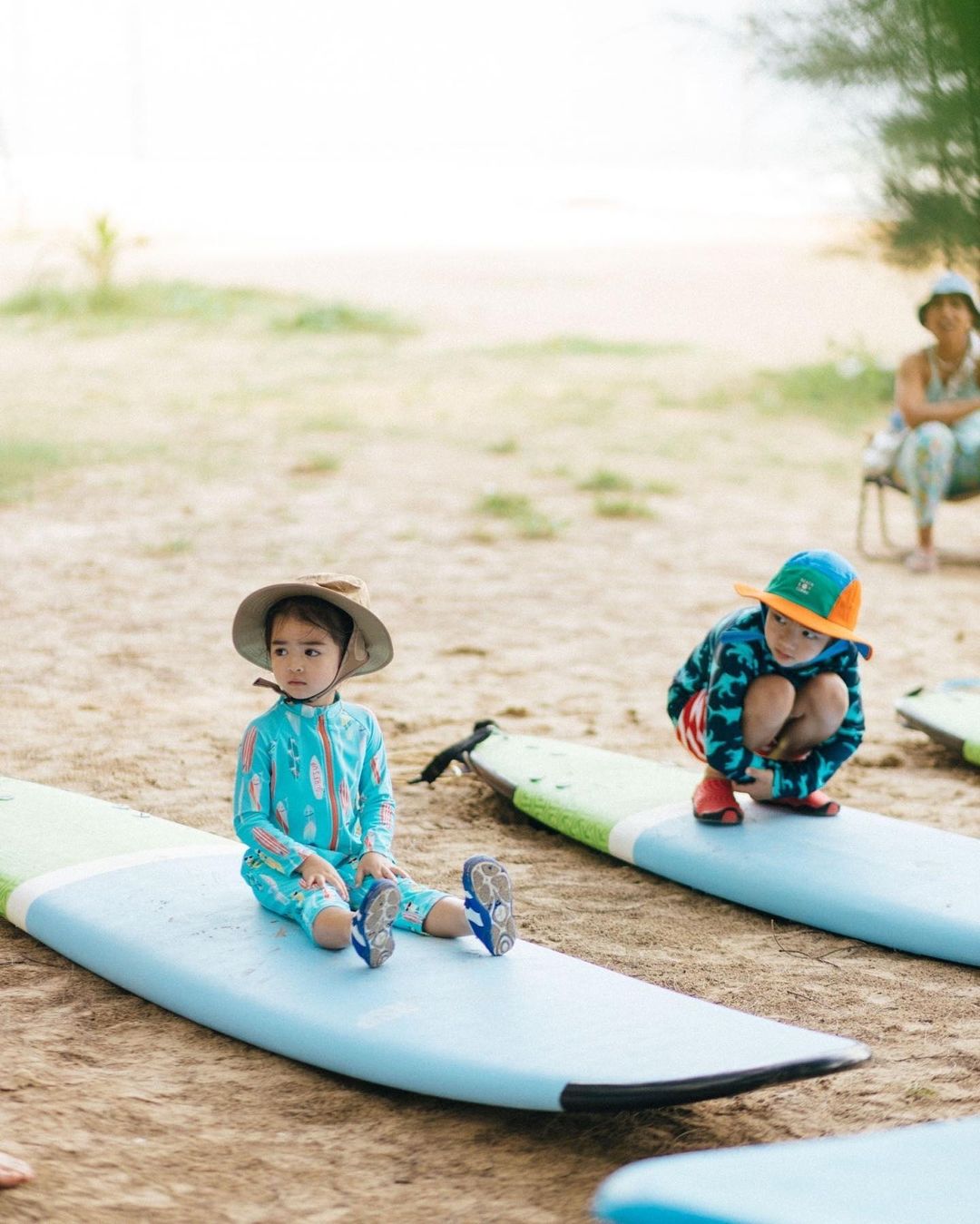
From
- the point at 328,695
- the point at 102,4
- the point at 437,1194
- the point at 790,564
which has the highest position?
the point at 102,4

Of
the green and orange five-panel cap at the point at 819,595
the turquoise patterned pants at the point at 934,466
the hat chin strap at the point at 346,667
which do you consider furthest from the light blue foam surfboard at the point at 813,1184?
the turquoise patterned pants at the point at 934,466

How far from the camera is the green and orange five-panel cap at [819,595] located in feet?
9.99

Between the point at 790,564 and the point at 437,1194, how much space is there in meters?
1.55

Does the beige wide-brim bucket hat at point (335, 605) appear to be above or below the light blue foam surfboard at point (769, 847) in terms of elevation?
above

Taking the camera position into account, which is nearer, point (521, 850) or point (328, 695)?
point (328, 695)

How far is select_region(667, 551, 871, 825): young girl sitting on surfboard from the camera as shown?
307cm

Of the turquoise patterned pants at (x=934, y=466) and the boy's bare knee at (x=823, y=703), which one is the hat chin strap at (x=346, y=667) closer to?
the boy's bare knee at (x=823, y=703)

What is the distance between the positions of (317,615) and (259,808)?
0.36m

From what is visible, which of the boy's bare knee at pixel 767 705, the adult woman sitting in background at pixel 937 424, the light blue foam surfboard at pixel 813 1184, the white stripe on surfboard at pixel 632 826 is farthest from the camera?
the adult woman sitting in background at pixel 937 424

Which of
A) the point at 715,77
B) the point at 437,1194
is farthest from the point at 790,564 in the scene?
the point at 437,1194

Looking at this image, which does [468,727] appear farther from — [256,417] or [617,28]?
[256,417]

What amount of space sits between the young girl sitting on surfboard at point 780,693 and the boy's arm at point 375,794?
2.76 ft

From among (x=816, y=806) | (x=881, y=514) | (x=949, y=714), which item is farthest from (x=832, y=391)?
(x=816, y=806)

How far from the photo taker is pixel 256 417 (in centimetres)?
913
